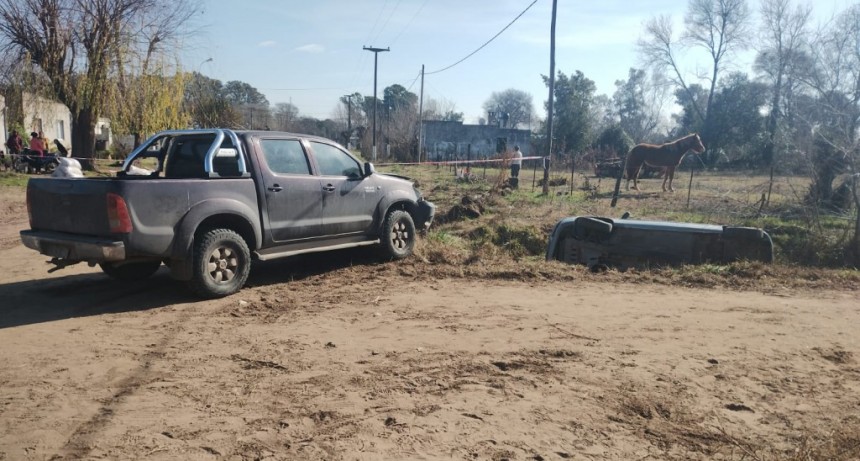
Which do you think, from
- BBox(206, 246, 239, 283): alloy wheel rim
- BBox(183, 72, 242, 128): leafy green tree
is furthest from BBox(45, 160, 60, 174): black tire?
BBox(206, 246, 239, 283): alloy wheel rim

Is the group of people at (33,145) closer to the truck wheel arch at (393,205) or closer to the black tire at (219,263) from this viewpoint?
the truck wheel arch at (393,205)

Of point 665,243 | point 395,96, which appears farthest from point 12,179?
point 395,96

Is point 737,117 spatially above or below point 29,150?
above

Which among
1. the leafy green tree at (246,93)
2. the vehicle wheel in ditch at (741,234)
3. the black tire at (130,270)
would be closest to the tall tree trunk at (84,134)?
the black tire at (130,270)

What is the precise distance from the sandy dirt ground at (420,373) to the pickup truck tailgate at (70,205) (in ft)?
2.79

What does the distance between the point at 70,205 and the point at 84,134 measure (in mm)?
20174

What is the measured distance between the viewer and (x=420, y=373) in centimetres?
433

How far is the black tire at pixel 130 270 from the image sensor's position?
6801mm

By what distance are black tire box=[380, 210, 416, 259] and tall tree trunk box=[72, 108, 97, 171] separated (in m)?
18.4

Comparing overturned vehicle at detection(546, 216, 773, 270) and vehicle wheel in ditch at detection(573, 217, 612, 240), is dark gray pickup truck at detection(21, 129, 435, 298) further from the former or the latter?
overturned vehicle at detection(546, 216, 773, 270)

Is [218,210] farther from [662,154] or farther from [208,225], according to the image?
[662,154]

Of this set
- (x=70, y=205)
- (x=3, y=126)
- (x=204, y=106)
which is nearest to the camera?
(x=70, y=205)

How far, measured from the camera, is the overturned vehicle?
858 cm

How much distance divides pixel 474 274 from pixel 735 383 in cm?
390
